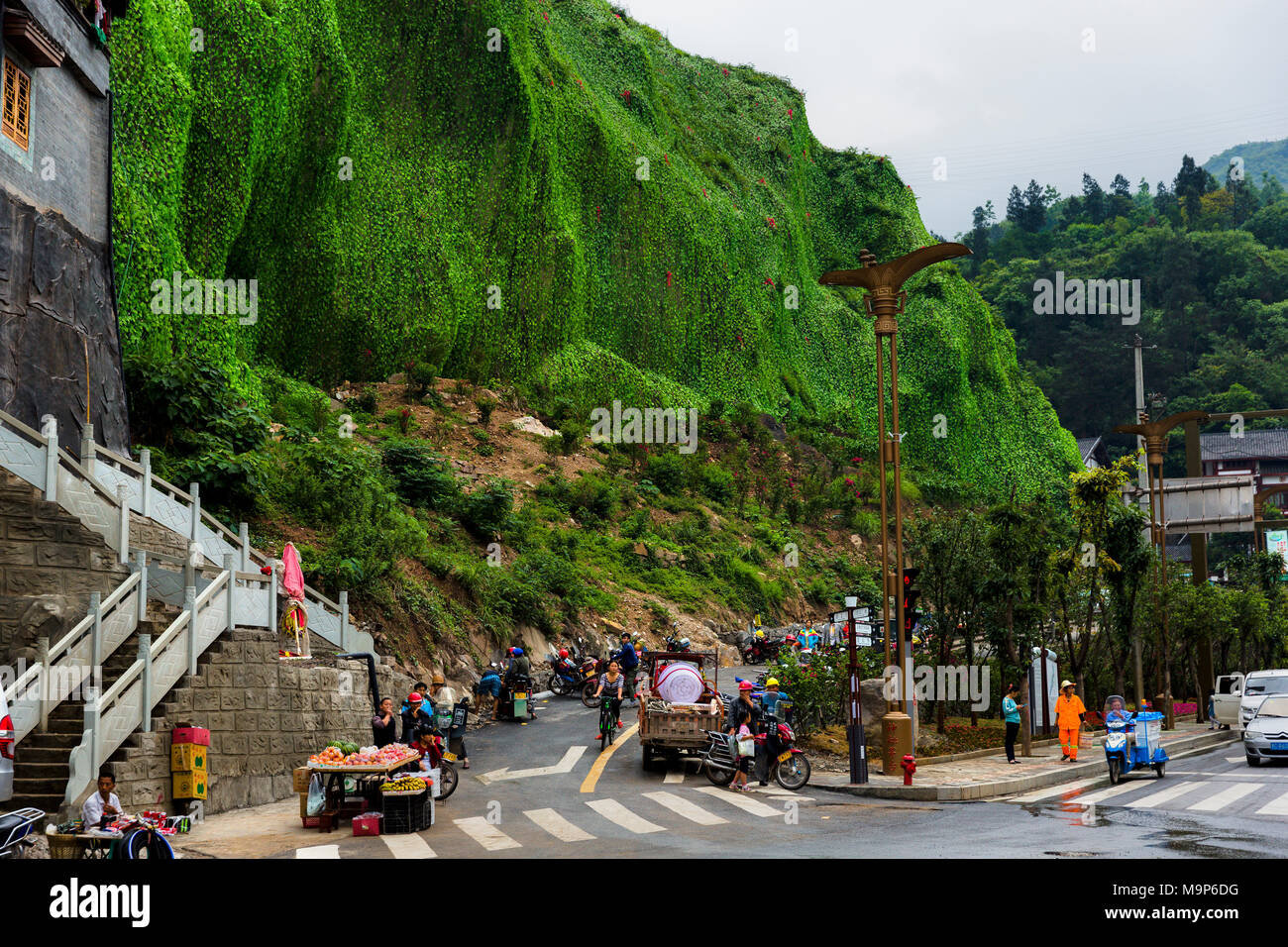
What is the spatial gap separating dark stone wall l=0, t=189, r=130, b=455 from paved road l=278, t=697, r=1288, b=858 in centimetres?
999

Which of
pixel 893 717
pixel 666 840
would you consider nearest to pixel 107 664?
pixel 666 840

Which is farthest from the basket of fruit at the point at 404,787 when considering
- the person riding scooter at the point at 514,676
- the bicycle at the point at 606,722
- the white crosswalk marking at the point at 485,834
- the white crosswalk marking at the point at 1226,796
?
the person riding scooter at the point at 514,676

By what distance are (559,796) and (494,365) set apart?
44.5 metres

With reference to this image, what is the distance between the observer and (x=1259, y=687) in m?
29.8

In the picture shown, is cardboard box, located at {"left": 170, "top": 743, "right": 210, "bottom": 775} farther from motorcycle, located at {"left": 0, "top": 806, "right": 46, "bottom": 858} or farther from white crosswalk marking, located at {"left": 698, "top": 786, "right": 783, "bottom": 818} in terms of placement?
white crosswalk marking, located at {"left": 698, "top": 786, "right": 783, "bottom": 818}

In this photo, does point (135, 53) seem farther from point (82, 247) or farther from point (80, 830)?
point (80, 830)

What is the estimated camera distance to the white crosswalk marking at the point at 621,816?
46.6 feet

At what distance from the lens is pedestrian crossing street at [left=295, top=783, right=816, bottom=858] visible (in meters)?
12.8

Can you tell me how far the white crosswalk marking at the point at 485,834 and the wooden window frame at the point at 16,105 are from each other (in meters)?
14.6

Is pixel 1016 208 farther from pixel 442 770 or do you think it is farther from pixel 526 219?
pixel 442 770

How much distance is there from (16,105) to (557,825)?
16142 mm

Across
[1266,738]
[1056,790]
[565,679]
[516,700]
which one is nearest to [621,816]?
[1056,790]

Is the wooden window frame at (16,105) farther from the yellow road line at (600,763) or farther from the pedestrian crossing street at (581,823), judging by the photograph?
the yellow road line at (600,763)
